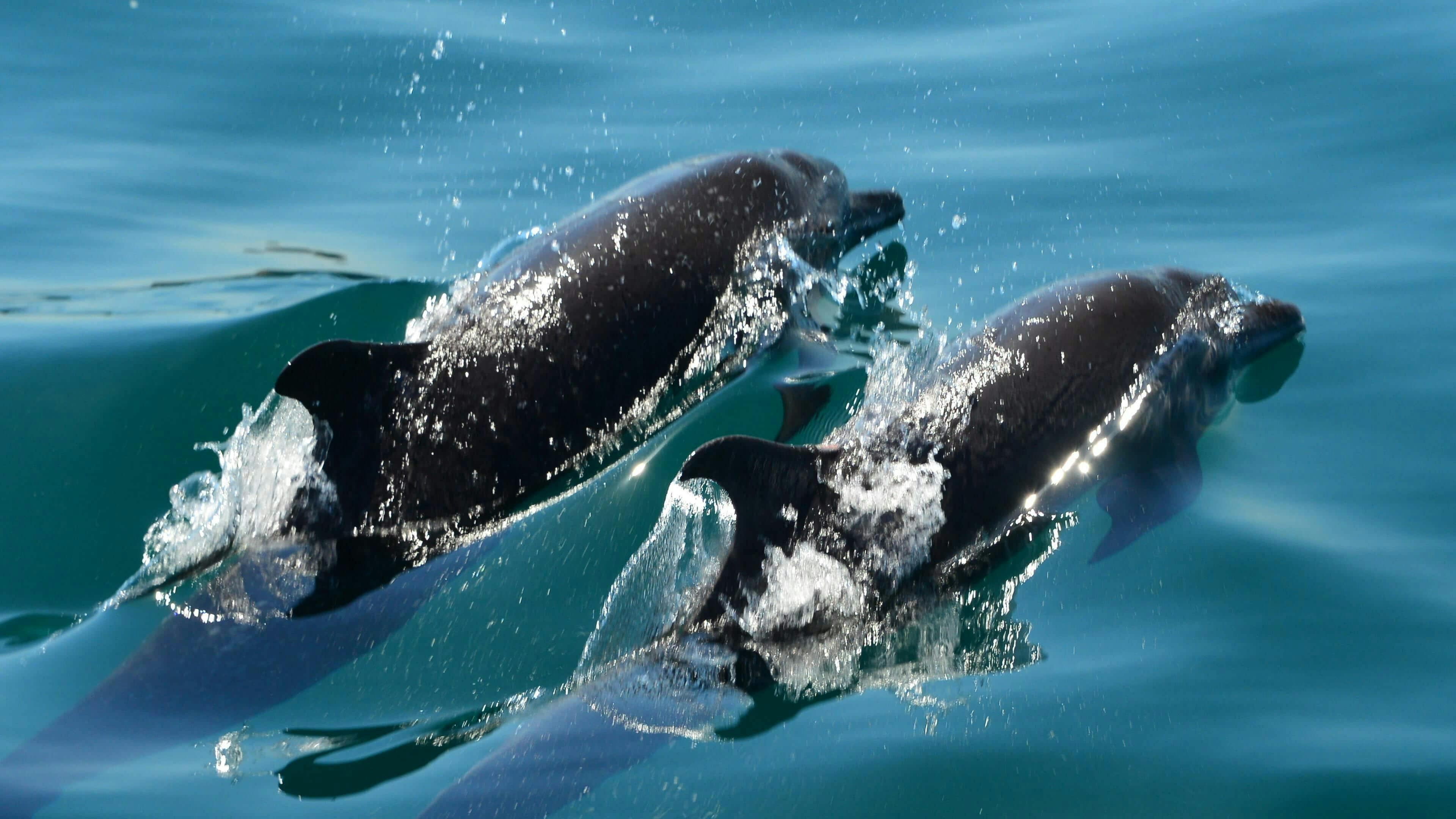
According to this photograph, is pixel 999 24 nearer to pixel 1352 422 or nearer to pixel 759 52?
pixel 759 52

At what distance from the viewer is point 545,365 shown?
638 centimetres

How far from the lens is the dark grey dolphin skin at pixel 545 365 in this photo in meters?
5.80

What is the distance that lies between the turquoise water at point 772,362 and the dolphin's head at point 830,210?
329 millimetres

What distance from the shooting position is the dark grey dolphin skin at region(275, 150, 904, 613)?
580 cm

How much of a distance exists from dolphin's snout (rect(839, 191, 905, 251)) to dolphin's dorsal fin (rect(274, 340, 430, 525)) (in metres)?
3.20

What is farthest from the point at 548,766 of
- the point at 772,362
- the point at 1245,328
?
the point at 1245,328

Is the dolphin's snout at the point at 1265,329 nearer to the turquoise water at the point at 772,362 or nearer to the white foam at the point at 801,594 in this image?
the turquoise water at the point at 772,362

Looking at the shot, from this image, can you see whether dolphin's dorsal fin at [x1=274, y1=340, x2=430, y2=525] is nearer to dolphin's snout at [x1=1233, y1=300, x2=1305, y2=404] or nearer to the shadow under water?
the shadow under water

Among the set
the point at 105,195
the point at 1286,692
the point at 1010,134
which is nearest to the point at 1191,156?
the point at 1010,134

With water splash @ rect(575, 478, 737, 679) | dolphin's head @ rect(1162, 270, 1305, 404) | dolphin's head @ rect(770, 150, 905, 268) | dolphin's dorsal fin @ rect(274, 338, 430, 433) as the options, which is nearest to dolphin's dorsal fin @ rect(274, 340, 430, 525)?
dolphin's dorsal fin @ rect(274, 338, 430, 433)

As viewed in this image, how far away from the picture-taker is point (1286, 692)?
4.75 metres

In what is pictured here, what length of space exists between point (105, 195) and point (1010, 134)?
563cm

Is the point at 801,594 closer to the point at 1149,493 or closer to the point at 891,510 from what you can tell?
the point at 891,510

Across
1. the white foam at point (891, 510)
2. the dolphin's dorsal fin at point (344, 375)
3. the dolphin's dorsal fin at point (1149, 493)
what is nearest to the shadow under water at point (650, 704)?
the white foam at point (891, 510)
